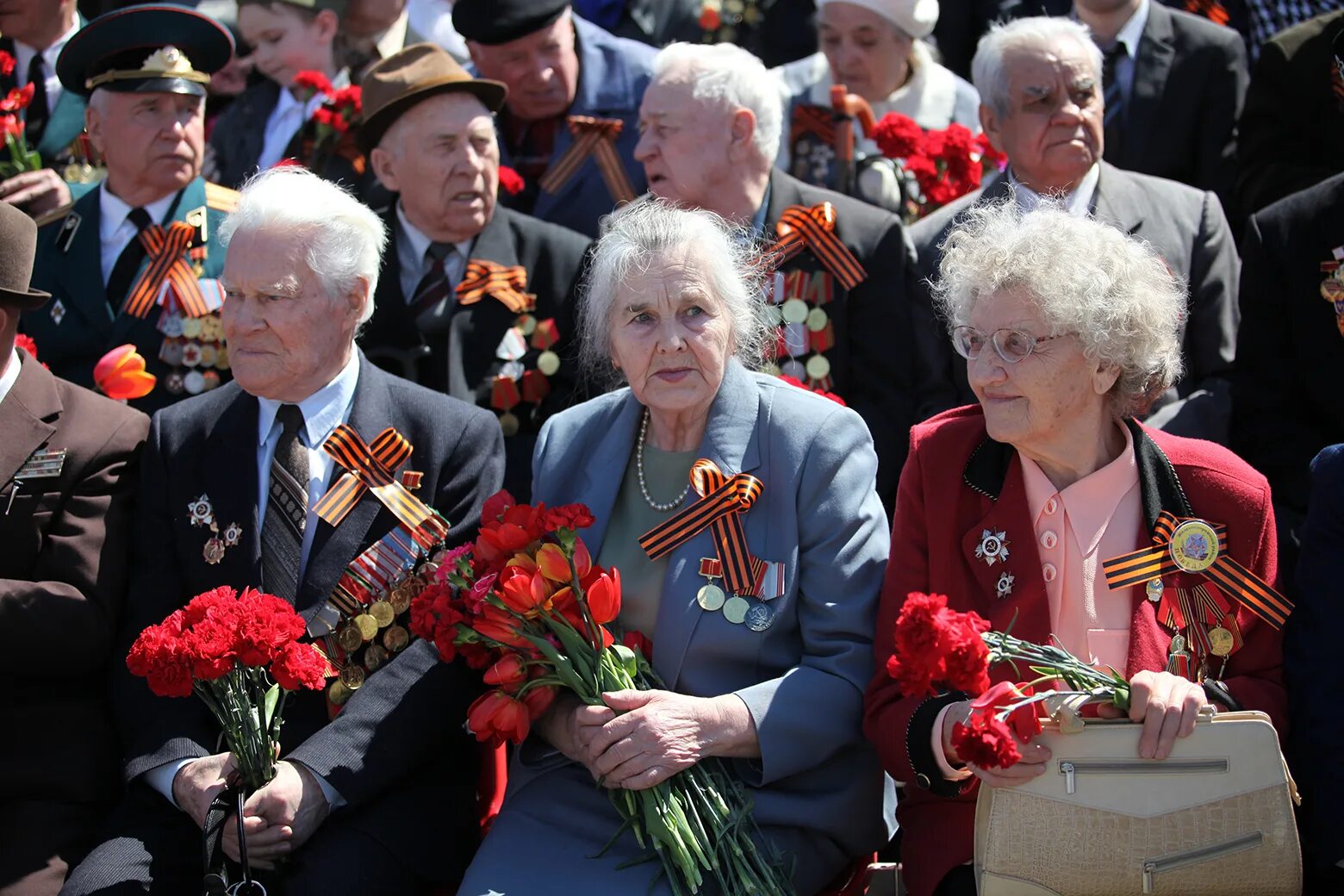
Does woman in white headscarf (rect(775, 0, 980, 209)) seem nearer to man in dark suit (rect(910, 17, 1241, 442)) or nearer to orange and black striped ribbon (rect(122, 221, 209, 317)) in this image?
man in dark suit (rect(910, 17, 1241, 442))

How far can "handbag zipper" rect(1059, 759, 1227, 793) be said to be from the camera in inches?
123

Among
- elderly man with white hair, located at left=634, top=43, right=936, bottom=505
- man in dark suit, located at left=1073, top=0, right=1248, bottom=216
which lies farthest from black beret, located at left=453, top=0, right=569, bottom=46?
man in dark suit, located at left=1073, top=0, right=1248, bottom=216

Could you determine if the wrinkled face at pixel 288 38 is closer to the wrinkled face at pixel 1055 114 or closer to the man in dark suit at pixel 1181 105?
the wrinkled face at pixel 1055 114

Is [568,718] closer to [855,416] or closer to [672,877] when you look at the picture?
[672,877]

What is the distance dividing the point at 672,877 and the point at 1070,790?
0.95 meters

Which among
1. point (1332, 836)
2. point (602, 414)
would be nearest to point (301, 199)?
point (602, 414)

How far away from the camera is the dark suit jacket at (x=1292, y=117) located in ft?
18.8

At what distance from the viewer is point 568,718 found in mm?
3758

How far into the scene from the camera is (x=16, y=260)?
434cm

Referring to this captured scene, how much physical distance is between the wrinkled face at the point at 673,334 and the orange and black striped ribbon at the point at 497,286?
1525mm

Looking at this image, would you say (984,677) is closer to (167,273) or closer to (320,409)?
(320,409)

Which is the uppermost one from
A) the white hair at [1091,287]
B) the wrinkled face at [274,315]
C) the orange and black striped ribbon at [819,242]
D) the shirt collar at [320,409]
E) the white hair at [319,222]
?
the white hair at [1091,287]

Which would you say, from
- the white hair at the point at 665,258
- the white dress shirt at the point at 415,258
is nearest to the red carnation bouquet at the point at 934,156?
the white dress shirt at the point at 415,258

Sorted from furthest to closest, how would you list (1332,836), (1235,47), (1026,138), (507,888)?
(1235,47)
(1026,138)
(507,888)
(1332,836)
